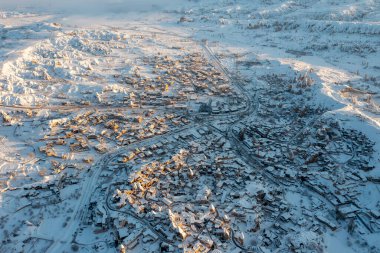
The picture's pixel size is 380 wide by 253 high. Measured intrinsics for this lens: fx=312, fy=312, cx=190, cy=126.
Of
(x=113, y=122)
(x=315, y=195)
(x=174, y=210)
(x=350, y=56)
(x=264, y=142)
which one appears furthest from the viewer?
(x=350, y=56)

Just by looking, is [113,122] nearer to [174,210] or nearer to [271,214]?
[174,210]

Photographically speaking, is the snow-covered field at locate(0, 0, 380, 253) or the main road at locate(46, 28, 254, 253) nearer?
the main road at locate(46, 28, 254, 253)

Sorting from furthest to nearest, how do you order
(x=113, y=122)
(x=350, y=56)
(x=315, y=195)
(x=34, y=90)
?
(x=350, y=56)
(x=34, y=90)
(x=113, y=122)
(x=315, y=195)

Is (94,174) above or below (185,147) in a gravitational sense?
below

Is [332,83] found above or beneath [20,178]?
above

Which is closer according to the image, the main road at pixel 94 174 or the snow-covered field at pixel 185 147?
the main road at pixel 94 174

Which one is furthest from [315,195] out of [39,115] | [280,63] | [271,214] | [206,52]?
[206,52]

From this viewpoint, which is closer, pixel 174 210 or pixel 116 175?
pixel 174 210

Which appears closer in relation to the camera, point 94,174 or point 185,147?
point 94,174
